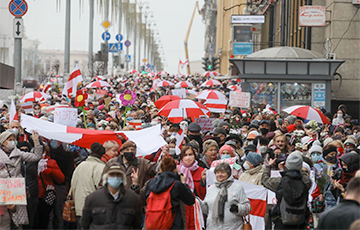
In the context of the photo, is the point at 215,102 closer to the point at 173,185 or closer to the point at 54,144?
the point at 54,144

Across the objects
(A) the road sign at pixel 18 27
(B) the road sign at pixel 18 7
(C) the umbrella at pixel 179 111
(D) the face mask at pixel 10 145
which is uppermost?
(B) the road sign at pixel 18 7

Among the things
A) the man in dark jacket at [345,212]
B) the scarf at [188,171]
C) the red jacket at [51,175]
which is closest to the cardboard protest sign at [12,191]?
the red jacket at [51,175]

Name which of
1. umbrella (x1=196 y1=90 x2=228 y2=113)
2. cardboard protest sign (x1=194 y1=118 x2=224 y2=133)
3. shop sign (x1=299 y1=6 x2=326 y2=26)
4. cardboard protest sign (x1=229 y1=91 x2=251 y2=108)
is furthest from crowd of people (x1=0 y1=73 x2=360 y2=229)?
shop sign (x1=299 y1=6 x2=326 y2=26)

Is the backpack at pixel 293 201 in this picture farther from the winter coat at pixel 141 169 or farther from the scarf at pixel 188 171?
the winter coat at pixel 141 169

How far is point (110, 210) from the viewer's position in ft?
19.5

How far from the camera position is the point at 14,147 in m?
8.56

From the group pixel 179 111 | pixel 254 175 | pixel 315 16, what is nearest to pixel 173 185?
pixel 254 175

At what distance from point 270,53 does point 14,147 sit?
19.0 metres

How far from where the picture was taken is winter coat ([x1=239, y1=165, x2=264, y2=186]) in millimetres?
8328

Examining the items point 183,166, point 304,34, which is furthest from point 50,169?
point 304,34

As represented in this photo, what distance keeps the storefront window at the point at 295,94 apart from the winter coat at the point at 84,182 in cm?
1726

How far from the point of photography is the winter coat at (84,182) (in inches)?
310

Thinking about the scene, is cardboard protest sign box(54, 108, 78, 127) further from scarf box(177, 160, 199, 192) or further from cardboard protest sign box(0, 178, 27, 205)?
scarf box(177, 160, 199, 192)

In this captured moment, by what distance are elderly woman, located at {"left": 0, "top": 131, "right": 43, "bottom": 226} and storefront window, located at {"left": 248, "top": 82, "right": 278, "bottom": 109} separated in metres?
16.5
